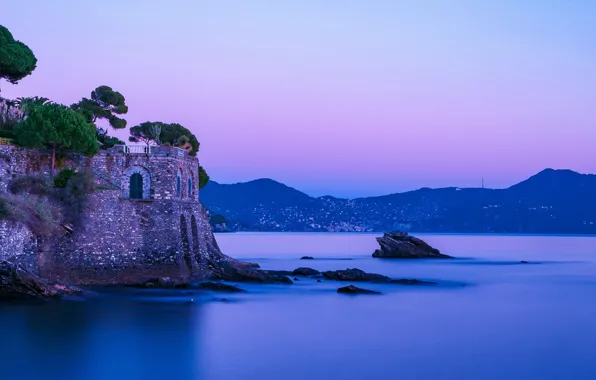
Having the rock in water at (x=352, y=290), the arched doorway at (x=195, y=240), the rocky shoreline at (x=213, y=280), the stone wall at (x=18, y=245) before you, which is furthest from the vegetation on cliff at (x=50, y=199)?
the rock in water at (x=352, y=290)

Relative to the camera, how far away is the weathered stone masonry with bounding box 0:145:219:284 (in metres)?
35.1

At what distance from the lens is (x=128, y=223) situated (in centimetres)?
3681

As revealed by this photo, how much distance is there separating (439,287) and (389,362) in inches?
932

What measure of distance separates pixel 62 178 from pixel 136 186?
14.5 ft

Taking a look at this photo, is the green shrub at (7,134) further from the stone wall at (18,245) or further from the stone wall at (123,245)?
the stone wall at (18,245)

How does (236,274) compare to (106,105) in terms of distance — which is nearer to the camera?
(236,274)

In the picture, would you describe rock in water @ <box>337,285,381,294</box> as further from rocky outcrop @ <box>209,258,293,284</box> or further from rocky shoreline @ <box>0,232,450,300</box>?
rocky outcrop @ <box>209,258,293,284</box>

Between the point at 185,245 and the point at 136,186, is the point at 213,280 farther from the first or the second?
the point at 136,186

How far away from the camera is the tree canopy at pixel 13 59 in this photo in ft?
140

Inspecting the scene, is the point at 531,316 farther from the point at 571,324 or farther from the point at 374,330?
the point at 374,330

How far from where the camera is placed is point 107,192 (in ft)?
119

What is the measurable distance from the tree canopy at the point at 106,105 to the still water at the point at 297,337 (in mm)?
16237

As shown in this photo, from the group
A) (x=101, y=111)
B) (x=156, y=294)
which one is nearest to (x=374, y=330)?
(x=156, y=294)

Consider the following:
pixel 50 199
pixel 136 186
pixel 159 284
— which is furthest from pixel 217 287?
pixel 50 199
